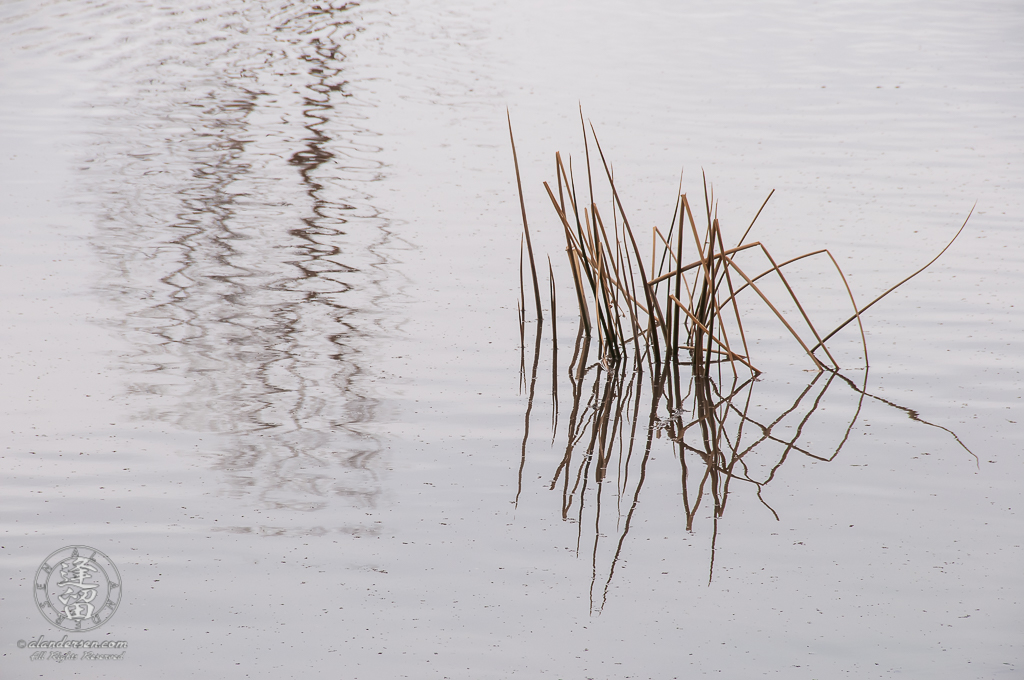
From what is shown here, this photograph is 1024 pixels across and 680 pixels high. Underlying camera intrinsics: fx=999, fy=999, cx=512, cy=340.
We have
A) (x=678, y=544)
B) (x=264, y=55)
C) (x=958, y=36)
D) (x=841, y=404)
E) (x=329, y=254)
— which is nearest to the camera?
(x=678, y=544)

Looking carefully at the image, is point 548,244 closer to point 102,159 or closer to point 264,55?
point 102,159

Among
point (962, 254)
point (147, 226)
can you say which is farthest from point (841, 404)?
point (147, 226)

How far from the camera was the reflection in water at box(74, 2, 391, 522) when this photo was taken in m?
3.05

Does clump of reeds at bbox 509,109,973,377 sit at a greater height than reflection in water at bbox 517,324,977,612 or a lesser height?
greater

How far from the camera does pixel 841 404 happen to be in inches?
132

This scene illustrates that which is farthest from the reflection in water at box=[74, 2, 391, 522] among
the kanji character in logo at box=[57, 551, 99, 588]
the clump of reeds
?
the clump of reeds

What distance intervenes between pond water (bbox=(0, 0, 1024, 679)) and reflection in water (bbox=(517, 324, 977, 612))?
0.06 feet

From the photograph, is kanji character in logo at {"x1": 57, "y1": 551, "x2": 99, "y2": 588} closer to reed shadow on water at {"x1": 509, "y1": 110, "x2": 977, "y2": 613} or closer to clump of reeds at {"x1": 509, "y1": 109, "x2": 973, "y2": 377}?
reed shadow on water at {"x1": 509, "y1": 110, "x2": 977, "y2": 613}

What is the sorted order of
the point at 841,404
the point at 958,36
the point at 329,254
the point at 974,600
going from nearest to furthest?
the point at 974,600, the point at 841,404, the point at 329,254, the point at 958,36

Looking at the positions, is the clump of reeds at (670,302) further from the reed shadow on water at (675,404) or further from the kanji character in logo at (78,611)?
the kanji character in logo at (78,611)

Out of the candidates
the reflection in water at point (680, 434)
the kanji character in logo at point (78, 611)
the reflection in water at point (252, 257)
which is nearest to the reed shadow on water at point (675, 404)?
the reflection in water at point (680, 434)

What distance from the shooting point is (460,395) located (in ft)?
11.0

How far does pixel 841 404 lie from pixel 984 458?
482 millimetres

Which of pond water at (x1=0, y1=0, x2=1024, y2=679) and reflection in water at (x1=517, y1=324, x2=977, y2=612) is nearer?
pond water at (x1=0, y1=0, x2=1024, y2=679)
